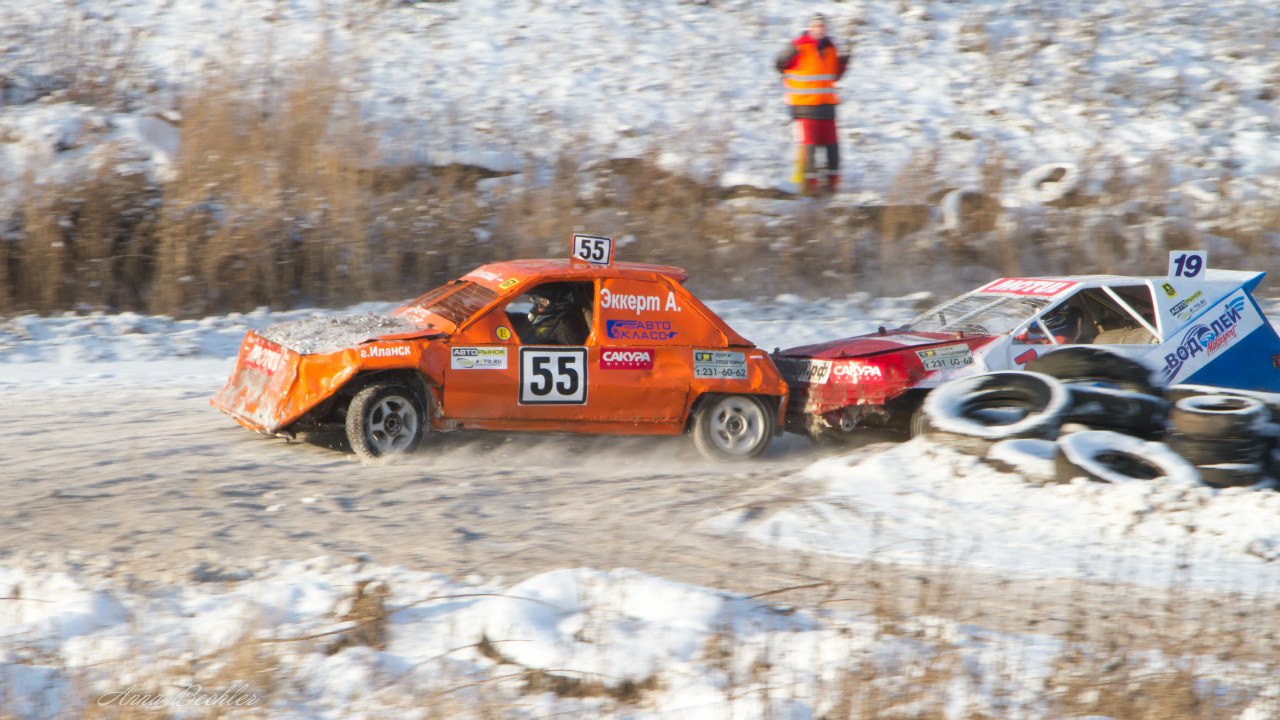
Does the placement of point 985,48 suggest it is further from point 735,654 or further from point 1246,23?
point 735,654

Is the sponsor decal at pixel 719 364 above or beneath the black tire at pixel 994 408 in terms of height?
above

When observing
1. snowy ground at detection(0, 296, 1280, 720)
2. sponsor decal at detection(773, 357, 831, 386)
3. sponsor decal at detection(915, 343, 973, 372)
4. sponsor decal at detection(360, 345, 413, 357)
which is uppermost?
sponsor decal at detection(360, 345, 413, 357)

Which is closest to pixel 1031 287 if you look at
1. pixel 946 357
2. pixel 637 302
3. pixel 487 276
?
pixel 946 357

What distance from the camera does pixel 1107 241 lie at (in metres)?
16.3

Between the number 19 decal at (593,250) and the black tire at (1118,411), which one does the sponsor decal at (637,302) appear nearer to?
the number 19 decal at (593,250)

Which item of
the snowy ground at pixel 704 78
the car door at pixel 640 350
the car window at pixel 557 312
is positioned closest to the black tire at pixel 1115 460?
the car door at pixel 640 350

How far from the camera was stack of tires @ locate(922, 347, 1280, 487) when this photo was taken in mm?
7262

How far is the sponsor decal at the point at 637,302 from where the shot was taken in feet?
28.1

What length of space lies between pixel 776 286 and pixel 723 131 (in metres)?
3.67

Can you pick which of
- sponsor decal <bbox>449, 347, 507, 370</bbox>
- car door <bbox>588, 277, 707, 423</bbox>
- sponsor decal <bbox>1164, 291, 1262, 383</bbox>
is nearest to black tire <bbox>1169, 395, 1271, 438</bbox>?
sponsor decal <bbox>1164, 291, 1262, 383</bbox>

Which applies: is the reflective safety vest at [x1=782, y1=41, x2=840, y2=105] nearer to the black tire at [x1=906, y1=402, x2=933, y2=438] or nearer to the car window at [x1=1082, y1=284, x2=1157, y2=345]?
the car window at [x1=1082, y1=284, x2=1157, y2=345]

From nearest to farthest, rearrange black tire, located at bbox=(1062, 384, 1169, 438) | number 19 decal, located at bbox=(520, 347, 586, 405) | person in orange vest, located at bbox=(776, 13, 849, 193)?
1. black tire, located at bbox=(1062, 384, 1169, 438)
2. number 19 decal, located at bbox=(520, 347, 586, 405)
3. person in orange vest, located at bbox=(776, 13, 849, 193)

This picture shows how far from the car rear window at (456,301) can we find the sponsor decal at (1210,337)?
5.15 m

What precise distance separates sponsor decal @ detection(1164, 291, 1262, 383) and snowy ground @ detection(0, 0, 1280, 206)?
744cm
